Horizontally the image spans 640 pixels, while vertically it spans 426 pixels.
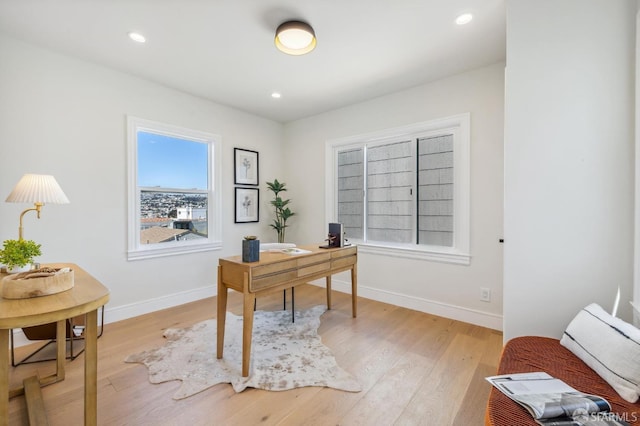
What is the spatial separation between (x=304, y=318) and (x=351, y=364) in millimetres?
943

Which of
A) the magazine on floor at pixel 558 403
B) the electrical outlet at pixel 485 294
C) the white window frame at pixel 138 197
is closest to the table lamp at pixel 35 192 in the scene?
the white window frame at pixel 138 197

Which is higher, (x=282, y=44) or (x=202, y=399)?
(x=282, y=44)

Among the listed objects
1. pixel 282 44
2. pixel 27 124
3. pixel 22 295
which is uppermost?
pixel 282 44

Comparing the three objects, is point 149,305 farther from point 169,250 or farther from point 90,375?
point 90,375

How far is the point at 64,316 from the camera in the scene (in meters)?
1.16

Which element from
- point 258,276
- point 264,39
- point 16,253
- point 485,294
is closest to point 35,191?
point 16,253

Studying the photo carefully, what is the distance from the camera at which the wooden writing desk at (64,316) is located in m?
1.09

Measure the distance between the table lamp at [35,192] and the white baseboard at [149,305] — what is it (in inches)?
56.1

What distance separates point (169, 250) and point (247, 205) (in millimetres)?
1241

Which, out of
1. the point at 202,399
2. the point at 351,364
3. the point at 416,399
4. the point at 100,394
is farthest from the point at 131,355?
the point at 416,399

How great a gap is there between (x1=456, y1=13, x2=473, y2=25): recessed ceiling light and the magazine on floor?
234 centimetres

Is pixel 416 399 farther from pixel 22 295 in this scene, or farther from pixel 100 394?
pixel 22 295

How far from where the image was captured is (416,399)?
1742 millimetres

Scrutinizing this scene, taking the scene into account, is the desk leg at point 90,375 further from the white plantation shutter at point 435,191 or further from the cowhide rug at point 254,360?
the white plantation shutter at point 435,191
